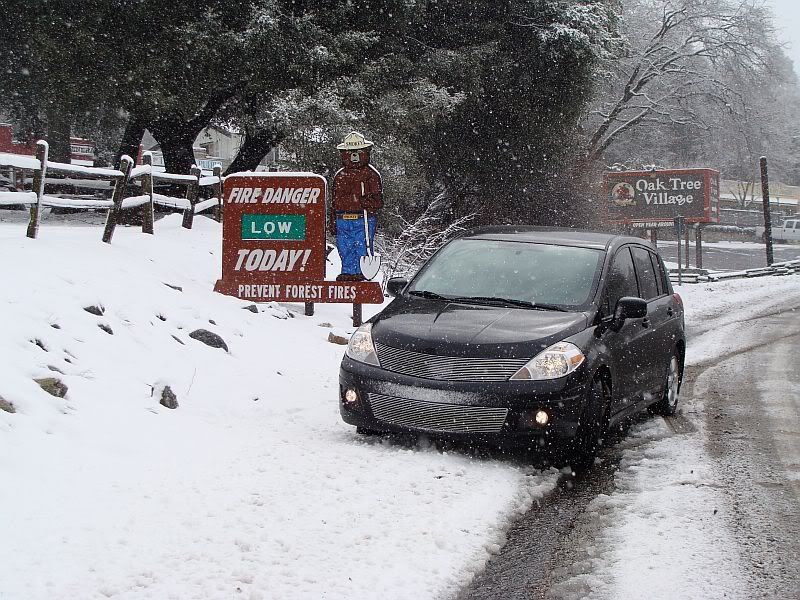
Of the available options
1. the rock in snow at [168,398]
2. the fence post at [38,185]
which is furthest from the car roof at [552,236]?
the fence post at [38,185]

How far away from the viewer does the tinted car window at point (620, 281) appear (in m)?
7.42

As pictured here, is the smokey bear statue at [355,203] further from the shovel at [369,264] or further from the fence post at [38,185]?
the fence post at [38,185]

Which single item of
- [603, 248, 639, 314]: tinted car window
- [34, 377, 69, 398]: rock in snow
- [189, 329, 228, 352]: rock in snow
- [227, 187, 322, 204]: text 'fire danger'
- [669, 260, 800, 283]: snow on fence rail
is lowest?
[669, 260, 800, 283]: snow on fence rail

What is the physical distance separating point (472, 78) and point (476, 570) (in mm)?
19893

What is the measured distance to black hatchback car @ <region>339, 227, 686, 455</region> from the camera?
20.5ft

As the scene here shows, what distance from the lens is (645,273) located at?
8.65 meters

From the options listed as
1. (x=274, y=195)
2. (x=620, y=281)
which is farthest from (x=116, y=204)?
(x=620, y=281)

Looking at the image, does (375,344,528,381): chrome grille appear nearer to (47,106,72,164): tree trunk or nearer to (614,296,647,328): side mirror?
(614,296,647,328): side mirror

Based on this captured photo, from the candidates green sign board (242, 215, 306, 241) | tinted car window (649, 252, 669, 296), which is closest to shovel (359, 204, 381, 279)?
green sign board (242, 215, 306, 241)

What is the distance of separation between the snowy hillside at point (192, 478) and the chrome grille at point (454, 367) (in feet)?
1.87

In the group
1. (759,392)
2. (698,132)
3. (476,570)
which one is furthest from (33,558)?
(698,132)

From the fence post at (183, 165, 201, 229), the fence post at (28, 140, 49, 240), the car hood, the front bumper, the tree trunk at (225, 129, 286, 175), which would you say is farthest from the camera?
the tree trunk at (225, 129, 286, 175)

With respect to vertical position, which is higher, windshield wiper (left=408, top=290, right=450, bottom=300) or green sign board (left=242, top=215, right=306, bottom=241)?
green sign board (left=242, top=215, right=306, bottom=241)

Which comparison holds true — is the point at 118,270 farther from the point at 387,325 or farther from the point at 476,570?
the point at 476,570
